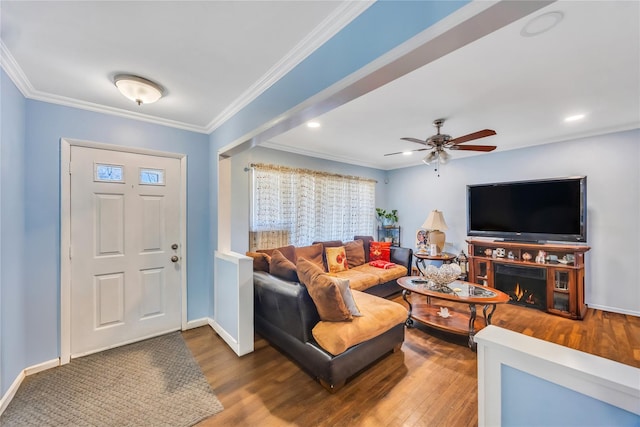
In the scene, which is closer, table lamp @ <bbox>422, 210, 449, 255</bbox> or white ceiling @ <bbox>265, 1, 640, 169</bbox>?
white ceiling @ <bbox>265, 1, 640, 169</bbox>

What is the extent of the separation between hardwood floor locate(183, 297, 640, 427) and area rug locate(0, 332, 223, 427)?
0.14 metres

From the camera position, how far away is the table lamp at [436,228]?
4.58 m

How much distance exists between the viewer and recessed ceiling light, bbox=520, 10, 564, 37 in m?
1.42

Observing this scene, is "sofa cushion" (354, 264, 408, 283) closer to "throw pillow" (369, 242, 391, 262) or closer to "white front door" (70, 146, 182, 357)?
"throw pillow" (369, 242, 391, 262)

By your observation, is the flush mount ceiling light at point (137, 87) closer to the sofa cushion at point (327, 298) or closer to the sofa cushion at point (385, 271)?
the sofa cushion at point (327, 298)

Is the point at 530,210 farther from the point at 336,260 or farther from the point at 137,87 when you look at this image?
the point at 137,87

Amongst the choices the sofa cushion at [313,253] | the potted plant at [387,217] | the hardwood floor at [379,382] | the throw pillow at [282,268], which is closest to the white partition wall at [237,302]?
the hardwood floor at [379,382]

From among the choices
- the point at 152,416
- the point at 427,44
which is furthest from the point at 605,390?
the point at 152,416

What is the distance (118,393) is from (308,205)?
10.6ft

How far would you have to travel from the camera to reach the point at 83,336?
2.51 metres

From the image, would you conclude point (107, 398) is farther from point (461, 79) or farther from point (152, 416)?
point (461, 79)

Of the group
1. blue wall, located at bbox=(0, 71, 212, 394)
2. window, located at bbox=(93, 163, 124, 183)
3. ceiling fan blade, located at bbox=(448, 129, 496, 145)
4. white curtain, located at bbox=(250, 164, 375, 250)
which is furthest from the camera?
white curtain, located at bbox=(250, 164, 375, 250)

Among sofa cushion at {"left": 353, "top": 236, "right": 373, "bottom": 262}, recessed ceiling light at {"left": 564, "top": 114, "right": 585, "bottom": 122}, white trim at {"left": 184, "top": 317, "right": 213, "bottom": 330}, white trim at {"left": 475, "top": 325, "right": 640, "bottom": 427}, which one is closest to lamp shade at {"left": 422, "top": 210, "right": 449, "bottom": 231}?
sofa cushion at {"left": 353, "top": 236, "right": 373, "bottom": 262}

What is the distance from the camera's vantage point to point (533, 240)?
153 inches
